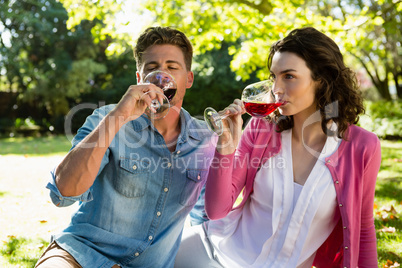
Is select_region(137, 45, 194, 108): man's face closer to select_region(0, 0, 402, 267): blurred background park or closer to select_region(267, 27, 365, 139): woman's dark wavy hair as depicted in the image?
select_region(267, 27, 365, 139): woman's dark wavy hair

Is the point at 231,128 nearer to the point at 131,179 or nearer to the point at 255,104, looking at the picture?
the point at 255,104

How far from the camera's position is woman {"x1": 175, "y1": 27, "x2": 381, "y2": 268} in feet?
8.06

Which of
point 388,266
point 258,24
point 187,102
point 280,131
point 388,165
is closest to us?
point 280,131

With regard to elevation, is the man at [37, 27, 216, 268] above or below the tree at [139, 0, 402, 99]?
below

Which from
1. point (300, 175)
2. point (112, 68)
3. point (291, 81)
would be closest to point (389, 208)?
point (300, 175)

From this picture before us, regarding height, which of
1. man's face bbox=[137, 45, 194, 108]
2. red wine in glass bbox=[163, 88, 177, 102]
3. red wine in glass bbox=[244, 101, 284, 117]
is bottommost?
red wine in glass bbox=[244, 101, 284, 117]

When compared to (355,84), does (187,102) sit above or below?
below

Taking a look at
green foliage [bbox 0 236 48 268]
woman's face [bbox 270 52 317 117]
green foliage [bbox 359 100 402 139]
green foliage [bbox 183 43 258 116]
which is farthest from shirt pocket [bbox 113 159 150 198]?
green foliage [bbox 183 43 258 116]

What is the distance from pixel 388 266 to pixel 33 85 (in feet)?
68.3

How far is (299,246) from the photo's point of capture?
2.43 meters

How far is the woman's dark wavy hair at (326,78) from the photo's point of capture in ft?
8.47

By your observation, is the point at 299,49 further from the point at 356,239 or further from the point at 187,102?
the point at 187,102

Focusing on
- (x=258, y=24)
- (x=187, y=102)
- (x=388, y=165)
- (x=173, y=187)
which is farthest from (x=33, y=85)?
(x=173, y=187)

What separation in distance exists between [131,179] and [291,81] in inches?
49.8
